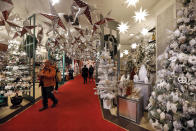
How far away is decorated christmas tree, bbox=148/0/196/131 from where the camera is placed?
1.54m

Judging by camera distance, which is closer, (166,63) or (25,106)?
(166,63)

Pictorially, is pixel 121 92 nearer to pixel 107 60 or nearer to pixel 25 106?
pixel 107 60

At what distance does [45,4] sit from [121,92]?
3.95 meters

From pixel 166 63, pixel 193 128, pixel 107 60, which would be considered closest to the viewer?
pixel 193 128

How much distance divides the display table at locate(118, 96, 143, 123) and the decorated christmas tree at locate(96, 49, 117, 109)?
18.5 inches

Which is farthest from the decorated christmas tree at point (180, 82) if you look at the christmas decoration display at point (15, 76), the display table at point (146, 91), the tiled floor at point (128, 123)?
the christmas decoration display at point (15, 76)

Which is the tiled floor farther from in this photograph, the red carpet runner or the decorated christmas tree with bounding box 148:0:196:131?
the decorated christmas tree with bounding box 148:0:196:131

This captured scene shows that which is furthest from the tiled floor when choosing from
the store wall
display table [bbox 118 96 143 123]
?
the store wall

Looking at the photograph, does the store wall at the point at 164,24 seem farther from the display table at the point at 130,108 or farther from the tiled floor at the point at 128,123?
the tiled floor at the point at 128,123

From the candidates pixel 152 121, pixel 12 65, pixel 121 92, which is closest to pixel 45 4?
pixel 12 65

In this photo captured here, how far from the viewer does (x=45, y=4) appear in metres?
3.20

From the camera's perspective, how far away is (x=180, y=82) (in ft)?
5.29

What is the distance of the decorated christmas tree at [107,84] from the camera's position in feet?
10.2

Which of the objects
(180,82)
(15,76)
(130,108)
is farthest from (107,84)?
(15,76)
